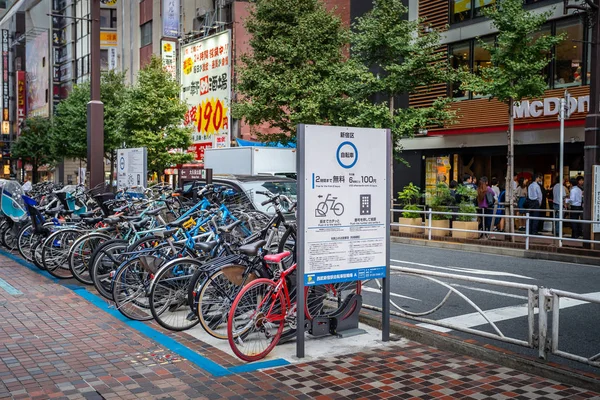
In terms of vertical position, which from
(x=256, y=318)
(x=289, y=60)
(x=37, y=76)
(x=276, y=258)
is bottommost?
(x=256, y=318)

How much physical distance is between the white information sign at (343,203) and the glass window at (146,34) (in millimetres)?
44925

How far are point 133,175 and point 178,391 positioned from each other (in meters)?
10.7

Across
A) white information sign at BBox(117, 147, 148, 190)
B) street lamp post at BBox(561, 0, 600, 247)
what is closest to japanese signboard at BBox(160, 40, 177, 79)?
white information sign at BBox(117, 147, 148, 190)

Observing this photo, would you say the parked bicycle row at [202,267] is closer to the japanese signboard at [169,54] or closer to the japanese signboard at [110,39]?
the japanese signboard at [169,54]

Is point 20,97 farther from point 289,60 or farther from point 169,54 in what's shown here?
point 289,60

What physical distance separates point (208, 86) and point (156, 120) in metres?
6.88

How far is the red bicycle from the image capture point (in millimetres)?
6191

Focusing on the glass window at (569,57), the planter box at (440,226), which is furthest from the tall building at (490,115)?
the planter box at (440,226)

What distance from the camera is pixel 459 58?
2573 cm

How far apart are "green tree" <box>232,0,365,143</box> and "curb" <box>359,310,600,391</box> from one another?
18358 millimetres

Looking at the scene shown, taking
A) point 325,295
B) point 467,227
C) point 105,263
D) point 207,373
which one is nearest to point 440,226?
point 467,227

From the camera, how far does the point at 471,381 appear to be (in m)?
5.68

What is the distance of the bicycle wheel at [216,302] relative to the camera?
6797 millimetres

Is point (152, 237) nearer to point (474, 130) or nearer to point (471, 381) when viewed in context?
point (471, 381)
